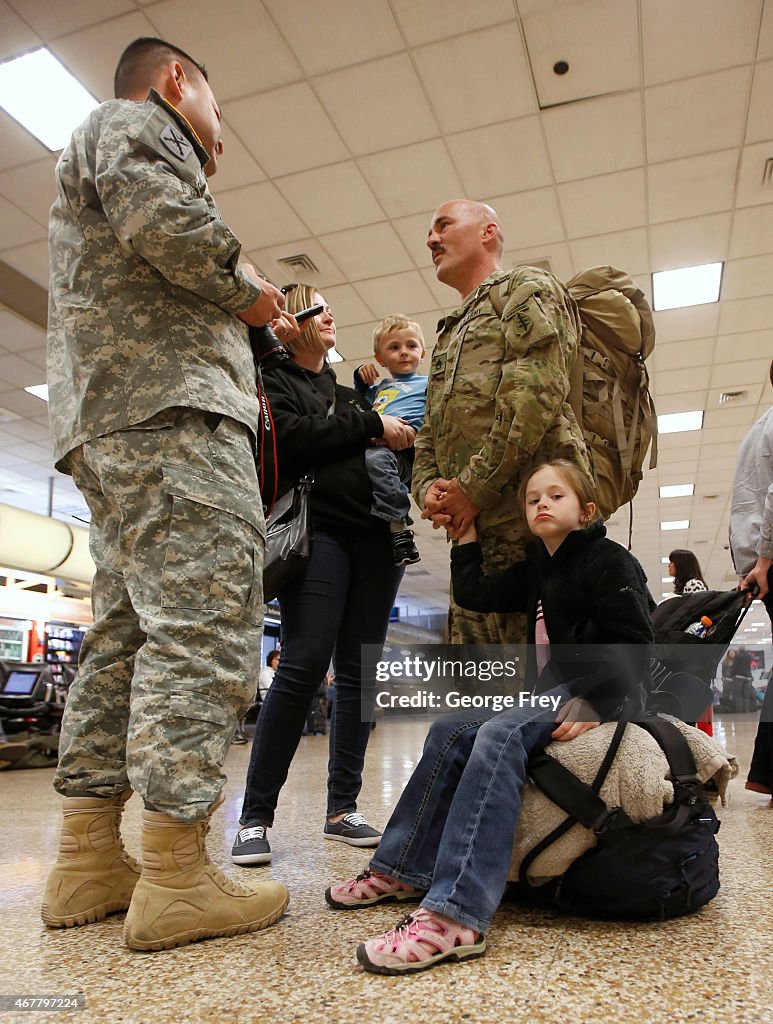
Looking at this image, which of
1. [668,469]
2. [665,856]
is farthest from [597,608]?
[668,469]

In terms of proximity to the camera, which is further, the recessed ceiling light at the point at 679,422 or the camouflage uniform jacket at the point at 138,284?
the recessed ceiling light at the point at 679,422

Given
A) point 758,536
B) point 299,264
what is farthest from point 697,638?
point 299,264

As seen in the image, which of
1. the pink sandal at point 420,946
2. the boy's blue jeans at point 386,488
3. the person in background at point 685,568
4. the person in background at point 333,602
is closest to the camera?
the pink sandal at point 420,946

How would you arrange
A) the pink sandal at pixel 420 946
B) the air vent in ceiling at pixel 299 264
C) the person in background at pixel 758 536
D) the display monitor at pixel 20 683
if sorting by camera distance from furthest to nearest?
the display monitor at pixel 20 683 < the air vent in ceiling at pixel 299 264 < the person in background at pixel 758 536 < the pink sandal at pixel 420 946

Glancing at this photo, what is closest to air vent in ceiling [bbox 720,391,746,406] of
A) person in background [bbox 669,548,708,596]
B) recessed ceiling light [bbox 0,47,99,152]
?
person in background [bbox 669,548,708,596]

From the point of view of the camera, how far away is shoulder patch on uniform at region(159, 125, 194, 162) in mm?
1131

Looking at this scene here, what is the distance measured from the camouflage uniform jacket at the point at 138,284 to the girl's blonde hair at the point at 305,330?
0.64 m

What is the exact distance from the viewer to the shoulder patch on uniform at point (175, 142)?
113cm

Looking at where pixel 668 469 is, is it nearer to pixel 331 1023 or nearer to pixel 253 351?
pixel 253 351

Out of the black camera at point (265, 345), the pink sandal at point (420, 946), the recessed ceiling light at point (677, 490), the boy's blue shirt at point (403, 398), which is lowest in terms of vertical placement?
the pink sandal at point (420, 946)

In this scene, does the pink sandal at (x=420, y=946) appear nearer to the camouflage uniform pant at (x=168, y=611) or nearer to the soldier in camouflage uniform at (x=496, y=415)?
the camouflage uniform pant at (x=168, y=611)

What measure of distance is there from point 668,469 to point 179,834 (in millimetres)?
8917

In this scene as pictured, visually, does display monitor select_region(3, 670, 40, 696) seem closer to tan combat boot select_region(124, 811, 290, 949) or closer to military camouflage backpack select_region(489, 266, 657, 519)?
tan combat boot select_region(124, 811, 290, 949)

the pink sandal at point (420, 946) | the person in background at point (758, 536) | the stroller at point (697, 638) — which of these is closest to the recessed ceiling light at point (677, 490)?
the person in background at point (758, 536)
